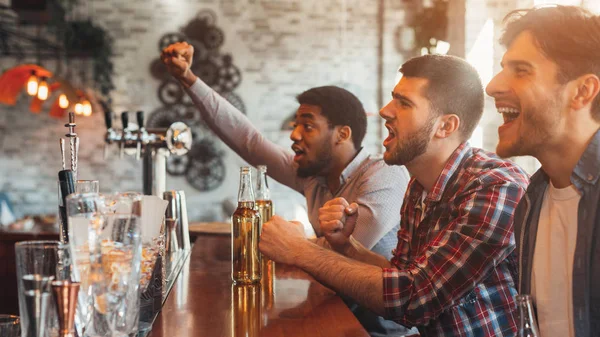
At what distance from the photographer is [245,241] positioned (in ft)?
6.63

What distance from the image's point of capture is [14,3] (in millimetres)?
7441

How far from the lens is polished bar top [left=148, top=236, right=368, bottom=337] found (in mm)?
1463

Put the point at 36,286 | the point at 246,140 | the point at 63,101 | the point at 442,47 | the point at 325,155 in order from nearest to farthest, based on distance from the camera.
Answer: the point at 36,286
the point at 325,155
the point at 246,140
the point at 442,47
the point at 63,101

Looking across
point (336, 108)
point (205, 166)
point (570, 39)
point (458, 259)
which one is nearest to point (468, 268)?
point (458, 259)

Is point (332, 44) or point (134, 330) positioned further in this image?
point (332, 44)

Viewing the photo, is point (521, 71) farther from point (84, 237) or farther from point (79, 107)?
point (79, 107)

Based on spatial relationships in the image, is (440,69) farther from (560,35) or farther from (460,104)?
(560,35)

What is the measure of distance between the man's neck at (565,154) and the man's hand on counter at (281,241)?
0.75 meters

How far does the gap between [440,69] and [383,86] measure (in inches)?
225

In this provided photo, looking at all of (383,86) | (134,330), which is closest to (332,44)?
(383,86)

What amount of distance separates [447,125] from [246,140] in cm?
176

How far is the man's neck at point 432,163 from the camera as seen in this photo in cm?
217

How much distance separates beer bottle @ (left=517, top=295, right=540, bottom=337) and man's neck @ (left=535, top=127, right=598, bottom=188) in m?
0.66

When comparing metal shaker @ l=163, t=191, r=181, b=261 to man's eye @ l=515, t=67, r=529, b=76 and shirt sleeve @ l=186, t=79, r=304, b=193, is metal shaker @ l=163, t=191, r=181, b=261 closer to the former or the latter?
shirt sleeve @ l=186, t=79, r=304, b=193
